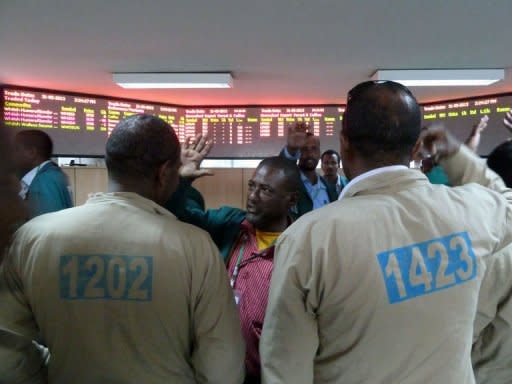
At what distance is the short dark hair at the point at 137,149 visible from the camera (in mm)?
1056

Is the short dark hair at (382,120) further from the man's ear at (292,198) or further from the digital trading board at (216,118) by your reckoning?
the digital trading board at (216,118)

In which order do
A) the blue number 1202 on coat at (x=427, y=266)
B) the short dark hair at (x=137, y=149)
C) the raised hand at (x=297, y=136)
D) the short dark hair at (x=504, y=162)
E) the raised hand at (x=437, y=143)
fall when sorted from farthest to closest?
the raised hand at (x=297, y=136) < the short dark hair at (x=504, y=162) < the raised hand at (x=437, y=143) < the short dark hair at (x=137, y=149) < the blue number 1202 on coat at (x=427, y=266)

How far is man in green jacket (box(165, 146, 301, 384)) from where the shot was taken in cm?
137

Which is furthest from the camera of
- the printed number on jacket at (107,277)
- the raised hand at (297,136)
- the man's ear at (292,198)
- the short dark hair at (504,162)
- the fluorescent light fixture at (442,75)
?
the fluorescent light fixture at (442,75)

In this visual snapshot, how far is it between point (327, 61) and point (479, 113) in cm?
249

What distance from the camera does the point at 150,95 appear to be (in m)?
5.00

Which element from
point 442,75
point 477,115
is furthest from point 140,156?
point 477,115

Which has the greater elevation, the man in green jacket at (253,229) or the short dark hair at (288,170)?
the short dark hair at (288,170)

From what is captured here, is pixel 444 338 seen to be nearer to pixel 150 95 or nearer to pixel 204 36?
pixel 204 36

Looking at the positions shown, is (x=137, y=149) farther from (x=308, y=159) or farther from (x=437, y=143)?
(x=308, y=159)

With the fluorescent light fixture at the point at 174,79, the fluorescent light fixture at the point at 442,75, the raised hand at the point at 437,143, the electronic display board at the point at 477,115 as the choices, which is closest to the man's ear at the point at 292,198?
the raised hand at the point at 437,143

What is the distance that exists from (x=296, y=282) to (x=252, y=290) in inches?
21.3

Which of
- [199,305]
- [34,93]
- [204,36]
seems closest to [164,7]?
[204,36]

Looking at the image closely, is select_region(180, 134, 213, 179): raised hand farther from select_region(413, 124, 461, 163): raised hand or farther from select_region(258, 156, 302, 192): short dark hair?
select_region(413, 124, 461, 163): raised hand
